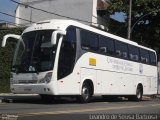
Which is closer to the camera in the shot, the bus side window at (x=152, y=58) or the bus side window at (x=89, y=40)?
the bus side window at (x=89, y=40)

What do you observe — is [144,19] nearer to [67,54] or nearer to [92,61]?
[92,61]

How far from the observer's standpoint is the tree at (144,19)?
1752 inches

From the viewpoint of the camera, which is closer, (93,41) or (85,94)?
(85,94)

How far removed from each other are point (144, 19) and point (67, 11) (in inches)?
294

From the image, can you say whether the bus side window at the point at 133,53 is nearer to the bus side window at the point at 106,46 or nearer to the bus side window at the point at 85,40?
the bus side window at the point at 106,46

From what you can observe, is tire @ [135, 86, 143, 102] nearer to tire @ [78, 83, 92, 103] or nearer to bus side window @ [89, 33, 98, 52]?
bus side window @ [89, 33, 98, 52]

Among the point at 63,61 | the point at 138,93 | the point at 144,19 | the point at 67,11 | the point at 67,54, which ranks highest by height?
the point at 67,11

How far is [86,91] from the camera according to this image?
2142cm

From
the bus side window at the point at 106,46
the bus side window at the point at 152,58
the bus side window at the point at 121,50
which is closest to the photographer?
the bus side window at the point at 106,46

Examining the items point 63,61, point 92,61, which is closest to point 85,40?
point 92,61

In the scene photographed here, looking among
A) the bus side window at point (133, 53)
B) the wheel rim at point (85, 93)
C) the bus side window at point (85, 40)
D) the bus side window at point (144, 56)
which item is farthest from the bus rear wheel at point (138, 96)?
the bus side window at point (85, 40)

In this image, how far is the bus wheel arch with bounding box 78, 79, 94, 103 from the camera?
2103cm

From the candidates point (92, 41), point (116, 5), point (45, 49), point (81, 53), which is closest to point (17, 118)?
point (45, 49)

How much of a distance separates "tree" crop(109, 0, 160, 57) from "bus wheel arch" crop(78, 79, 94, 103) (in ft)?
76.0
